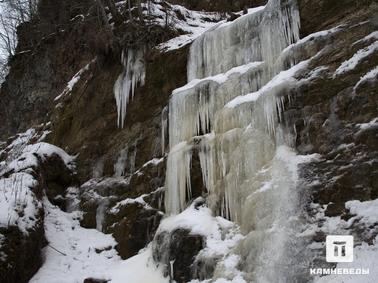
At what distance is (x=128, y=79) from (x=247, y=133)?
5888mm

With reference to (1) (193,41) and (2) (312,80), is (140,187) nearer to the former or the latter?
(1) (193,41)

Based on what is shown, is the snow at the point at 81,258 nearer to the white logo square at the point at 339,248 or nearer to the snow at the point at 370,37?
the white logo square at the point at 339,248

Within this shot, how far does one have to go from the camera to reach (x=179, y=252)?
923 centimetres

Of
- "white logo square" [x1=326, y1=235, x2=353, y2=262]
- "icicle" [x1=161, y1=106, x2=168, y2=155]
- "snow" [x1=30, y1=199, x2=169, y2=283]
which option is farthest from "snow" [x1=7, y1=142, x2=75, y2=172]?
"white logo square" [x1=326, y1=235, x2=353, y2=262]

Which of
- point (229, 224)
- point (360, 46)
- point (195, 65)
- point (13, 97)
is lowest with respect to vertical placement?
point (229, 224)

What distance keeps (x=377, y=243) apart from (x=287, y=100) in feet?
10.6

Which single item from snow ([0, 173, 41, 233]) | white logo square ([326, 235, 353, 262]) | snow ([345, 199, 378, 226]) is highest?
snow ([0, 173, 41, 233])

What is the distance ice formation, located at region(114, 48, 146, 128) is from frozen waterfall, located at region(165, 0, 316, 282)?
1.77 metres

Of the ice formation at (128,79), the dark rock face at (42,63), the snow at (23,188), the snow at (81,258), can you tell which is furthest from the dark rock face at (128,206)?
the dark rock face at (42,63)

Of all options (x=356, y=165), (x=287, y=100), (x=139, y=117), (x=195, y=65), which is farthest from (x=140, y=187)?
(x=356, y=165)

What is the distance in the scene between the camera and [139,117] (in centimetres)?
1349

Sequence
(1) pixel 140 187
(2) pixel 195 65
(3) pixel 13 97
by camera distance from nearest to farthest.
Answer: (1) pixel 140 187 < (2) pixel 195 65 < (3) pixel 13 97

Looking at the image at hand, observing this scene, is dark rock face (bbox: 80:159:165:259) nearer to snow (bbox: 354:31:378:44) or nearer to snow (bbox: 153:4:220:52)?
snow (bbox: 153:4:220:52)

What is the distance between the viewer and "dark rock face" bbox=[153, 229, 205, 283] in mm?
9008
